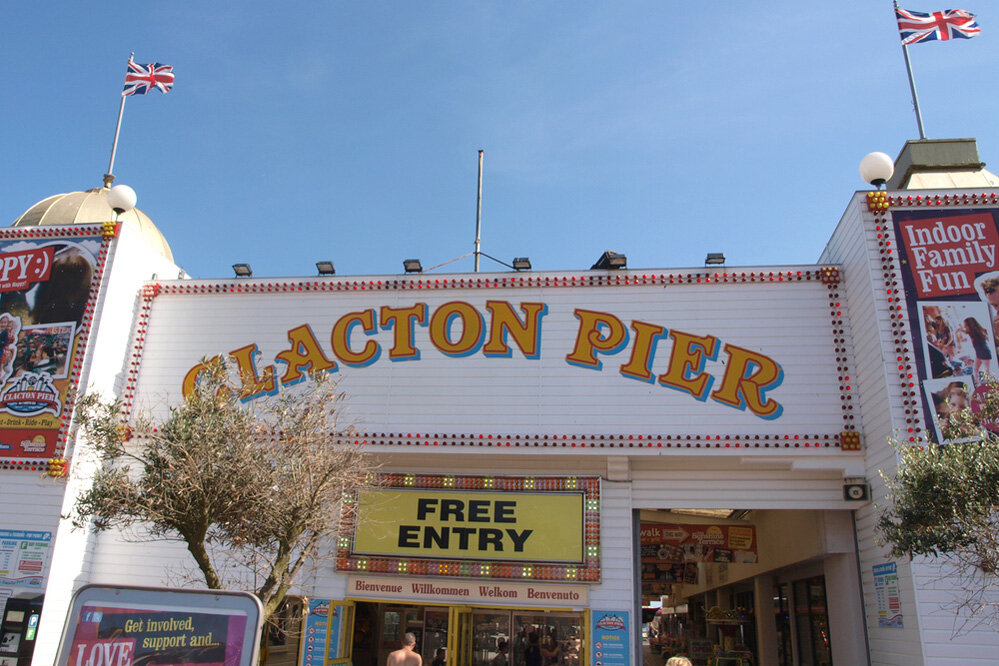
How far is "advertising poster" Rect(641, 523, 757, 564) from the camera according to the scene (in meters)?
17.0

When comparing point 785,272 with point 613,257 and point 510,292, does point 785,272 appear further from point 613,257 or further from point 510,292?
point 510,292

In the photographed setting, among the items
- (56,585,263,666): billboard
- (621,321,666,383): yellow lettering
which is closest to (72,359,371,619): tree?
(56,585,263,666): billboard

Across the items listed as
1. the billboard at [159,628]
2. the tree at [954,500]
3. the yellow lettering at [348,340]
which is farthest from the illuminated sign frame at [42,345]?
the tree at [954,500]

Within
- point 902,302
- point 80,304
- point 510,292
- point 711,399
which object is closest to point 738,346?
point 711,399

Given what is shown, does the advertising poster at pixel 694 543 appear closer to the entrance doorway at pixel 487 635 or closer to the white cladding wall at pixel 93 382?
the entrance doorway at pixel 487 635

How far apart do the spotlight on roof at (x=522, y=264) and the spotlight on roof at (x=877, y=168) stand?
6321 mm

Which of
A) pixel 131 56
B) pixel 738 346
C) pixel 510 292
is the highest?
pixel 131 56

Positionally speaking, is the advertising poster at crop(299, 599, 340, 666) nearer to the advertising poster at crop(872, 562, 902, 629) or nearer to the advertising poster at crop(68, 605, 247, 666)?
the advertising poster at crop(68, 605, 247, 666)

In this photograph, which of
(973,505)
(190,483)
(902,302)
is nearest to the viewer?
(973,505)

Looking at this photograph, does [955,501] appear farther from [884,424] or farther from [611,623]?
[611,623]

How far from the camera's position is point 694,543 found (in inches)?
666

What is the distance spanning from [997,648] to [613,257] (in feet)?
28.4

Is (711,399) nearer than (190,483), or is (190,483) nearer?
(190,483)

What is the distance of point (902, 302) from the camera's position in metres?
12.7
